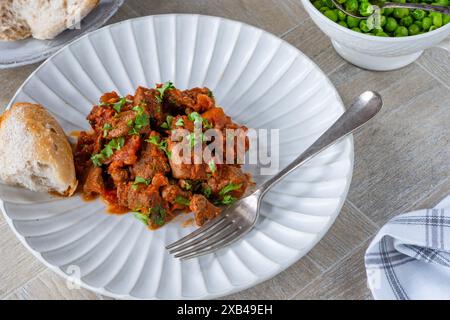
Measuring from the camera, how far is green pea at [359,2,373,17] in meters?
2.81

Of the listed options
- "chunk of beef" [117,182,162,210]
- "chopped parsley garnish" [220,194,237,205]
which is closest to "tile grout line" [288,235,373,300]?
"chopped parsley garnish" [220,194,237,205]

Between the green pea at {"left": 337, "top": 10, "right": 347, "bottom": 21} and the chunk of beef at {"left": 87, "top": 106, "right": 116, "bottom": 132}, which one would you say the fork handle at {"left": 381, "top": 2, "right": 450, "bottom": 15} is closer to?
the green pea at {"left": 337, "top": 10, "right": 347, "bottom": 21}

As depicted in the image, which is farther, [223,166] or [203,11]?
[203,11]

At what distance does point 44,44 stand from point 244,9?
1133 mm

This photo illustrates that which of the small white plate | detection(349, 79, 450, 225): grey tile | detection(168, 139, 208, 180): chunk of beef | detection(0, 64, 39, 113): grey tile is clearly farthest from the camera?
detection(0, 64, 39, 113): grey tile

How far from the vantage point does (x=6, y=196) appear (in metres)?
2.43

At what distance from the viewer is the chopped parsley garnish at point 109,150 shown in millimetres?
2469

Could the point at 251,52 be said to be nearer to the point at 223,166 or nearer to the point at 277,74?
the point at 277,74

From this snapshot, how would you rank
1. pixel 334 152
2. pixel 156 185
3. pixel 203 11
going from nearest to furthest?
pixel 156 185, pixel 334 152, pixel 203 11

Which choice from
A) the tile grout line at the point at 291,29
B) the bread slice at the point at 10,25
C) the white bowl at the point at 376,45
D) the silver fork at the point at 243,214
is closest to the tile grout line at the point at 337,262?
the silver fork at the point at 243,214

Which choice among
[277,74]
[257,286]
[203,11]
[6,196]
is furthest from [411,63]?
[6,196]

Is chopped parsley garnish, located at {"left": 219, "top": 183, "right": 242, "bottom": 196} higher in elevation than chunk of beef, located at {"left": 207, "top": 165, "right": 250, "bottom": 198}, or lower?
lower

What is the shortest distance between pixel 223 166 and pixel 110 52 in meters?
0.95

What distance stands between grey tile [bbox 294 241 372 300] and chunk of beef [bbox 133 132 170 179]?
0.77 meters
